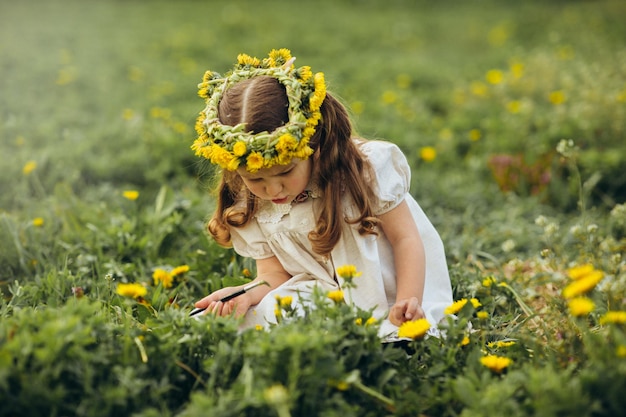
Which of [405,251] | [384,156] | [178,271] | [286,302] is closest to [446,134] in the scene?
[384,156]

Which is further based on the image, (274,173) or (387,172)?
(387,172)

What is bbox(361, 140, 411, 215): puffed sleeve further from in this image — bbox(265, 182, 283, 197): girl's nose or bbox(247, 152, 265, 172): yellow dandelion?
bbox(247, 152, 265, 172): yellow dandelion

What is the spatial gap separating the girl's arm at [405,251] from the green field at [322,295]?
0.21 m

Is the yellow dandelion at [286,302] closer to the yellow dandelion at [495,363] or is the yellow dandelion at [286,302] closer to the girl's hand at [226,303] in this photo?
the girl's hand at [226,303]

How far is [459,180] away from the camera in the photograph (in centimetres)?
386

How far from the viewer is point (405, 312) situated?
1.99 m

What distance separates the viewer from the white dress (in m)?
2.23

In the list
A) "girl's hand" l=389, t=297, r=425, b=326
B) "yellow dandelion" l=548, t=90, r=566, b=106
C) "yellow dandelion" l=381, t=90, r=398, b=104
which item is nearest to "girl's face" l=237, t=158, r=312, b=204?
"girl's hand" l=389, t=297, r=425, b=326

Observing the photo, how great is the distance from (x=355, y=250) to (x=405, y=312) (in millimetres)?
368

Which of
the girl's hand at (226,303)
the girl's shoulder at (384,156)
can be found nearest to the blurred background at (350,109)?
the girl's hand at (226,303)

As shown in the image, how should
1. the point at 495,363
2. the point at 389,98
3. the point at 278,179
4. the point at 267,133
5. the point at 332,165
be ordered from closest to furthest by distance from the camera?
the point at 495,363
the point at 267,133
the point at 278,179
the point at 332,165
the point at 389,98

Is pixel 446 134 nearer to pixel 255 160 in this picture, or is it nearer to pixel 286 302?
pixel 255 160

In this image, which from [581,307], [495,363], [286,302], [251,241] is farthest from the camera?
[251,241]

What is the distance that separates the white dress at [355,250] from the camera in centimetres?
223
